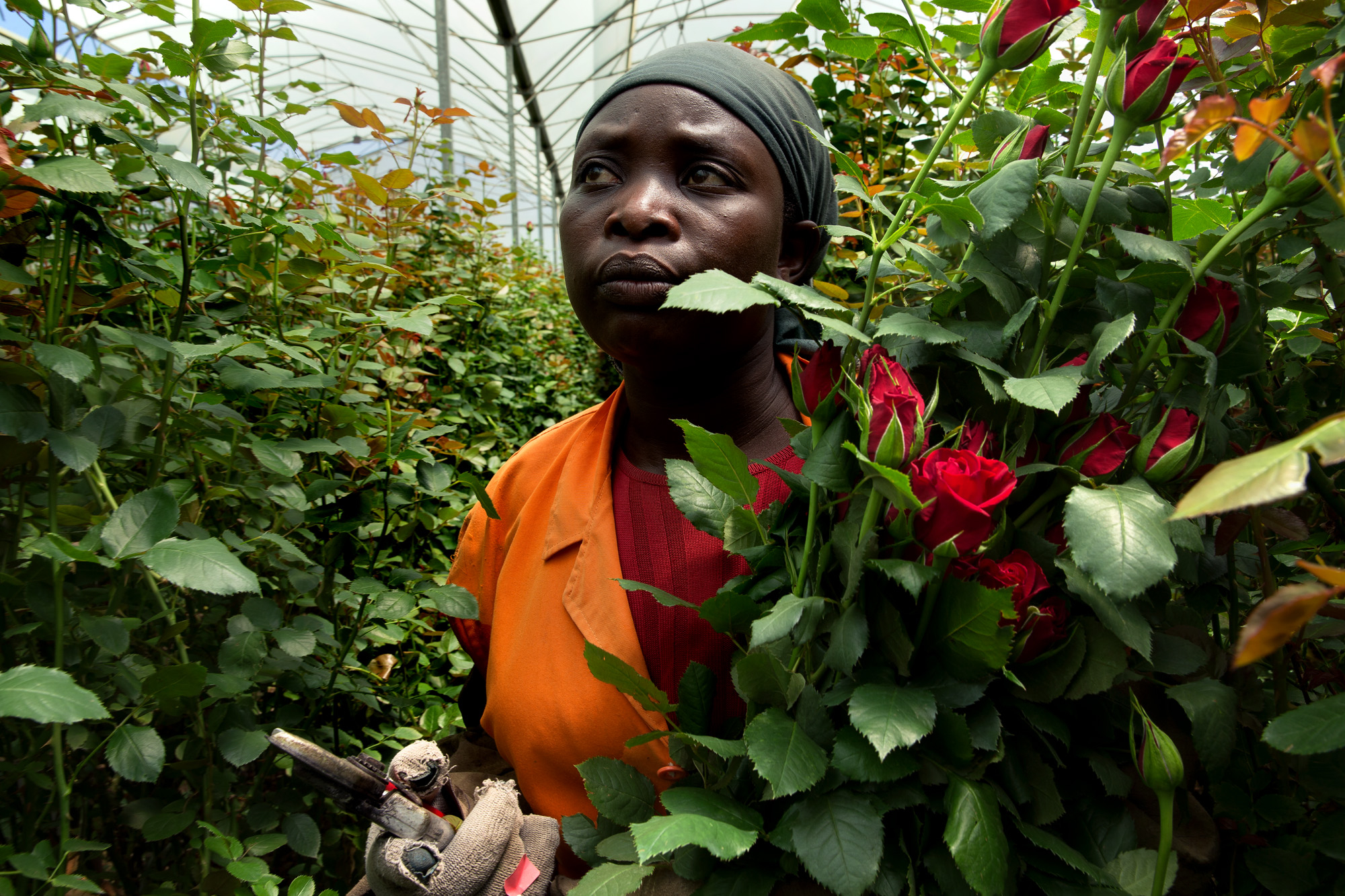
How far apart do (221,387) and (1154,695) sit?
1.18 m

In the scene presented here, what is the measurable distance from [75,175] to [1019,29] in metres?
0.86

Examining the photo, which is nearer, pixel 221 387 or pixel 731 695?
pixel 731 695

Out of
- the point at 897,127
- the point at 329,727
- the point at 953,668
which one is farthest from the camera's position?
the point at 897,127

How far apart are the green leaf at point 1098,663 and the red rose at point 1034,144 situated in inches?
15.5

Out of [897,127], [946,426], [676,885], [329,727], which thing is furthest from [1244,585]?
[897,127]

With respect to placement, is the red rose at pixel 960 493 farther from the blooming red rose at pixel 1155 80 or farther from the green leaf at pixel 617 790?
the green leaf at pixel 617 790

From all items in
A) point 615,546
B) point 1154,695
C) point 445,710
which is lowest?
point 445,710

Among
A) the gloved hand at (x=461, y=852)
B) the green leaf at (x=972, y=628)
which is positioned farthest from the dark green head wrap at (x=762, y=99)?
the gloved hand at (x=461, y=852)

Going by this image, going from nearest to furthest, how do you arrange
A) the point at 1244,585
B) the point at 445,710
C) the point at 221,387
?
the point at 1244,585, the point at 221,387, the point at 445,710

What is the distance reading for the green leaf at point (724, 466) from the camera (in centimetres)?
70

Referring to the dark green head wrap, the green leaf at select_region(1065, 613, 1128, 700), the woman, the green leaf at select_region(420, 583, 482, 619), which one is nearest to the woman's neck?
the woman

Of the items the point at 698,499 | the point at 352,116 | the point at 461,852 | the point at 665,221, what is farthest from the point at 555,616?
the point at 352,116

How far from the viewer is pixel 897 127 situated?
197 cm

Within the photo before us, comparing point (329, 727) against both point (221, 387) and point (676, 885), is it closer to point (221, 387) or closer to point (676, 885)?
point (221, 387)
